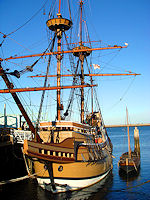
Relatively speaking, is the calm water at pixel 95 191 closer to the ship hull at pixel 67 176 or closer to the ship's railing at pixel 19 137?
the ship hull at pixel 67 176

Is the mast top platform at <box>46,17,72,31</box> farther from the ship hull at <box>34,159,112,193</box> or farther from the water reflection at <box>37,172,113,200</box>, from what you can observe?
the water reflection at <box>37,172,113,200</box>

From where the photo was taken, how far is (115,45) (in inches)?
1303

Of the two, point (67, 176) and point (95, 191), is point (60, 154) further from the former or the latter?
point (95, 191)

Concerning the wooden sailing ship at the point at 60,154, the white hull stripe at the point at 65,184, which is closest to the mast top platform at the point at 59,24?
the wooden sailing ship at the point at 60,154

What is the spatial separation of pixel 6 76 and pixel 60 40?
1185 cm

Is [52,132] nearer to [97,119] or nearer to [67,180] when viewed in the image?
[67,180]

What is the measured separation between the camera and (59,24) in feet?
92.8

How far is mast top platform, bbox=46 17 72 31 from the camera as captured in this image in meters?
28.1

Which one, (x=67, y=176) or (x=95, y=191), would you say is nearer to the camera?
(x=67, y=176)

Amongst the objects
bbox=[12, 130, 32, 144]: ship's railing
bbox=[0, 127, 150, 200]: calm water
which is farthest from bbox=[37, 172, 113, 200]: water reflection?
bbox=[12, 130, 32, 144]: ship's railing

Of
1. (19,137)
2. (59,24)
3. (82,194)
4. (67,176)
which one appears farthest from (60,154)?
(59,24)

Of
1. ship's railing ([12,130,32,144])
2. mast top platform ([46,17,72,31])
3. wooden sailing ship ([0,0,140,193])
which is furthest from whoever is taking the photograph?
mast top platform ([46,17,72,31])

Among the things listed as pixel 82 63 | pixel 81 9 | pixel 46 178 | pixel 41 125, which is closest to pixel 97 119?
pixel 82 63

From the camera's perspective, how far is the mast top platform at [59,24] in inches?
1108
